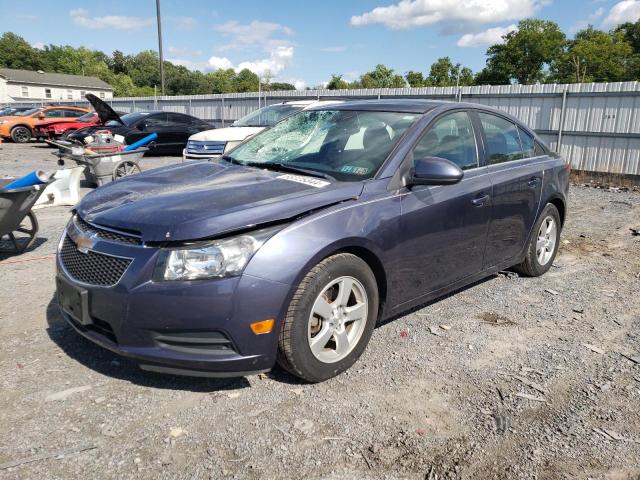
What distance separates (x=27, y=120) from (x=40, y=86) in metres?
59.8

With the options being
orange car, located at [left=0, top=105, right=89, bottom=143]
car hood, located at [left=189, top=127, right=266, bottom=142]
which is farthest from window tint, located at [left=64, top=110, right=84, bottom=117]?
car hood, located at [left=189, top=127, right=266, bottom=142]

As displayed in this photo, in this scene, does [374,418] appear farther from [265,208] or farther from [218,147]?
[218,147]

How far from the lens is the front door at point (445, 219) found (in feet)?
11.7

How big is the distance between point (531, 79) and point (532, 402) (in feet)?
261

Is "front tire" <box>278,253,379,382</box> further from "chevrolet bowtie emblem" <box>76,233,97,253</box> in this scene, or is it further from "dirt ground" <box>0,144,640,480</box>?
"chevrolet bowtie emblem" <box>76,233,97,253</box>

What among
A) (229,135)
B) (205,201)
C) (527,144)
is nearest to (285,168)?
(205,201)

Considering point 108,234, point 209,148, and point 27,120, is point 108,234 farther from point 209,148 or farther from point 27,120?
point 27,120

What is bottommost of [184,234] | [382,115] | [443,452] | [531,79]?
[443,452]

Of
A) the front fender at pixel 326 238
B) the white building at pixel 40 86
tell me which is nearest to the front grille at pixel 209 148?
the front fender at pixel 326 238

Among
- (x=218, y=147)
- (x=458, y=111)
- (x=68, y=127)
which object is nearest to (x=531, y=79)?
(x=68, y=127)

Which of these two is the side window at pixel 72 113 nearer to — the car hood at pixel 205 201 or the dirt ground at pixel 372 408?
the dirt ground at pixel 372 408

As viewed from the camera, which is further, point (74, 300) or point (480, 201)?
point (480, 201)

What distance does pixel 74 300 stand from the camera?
3020mm

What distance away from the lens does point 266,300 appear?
9.04ft
